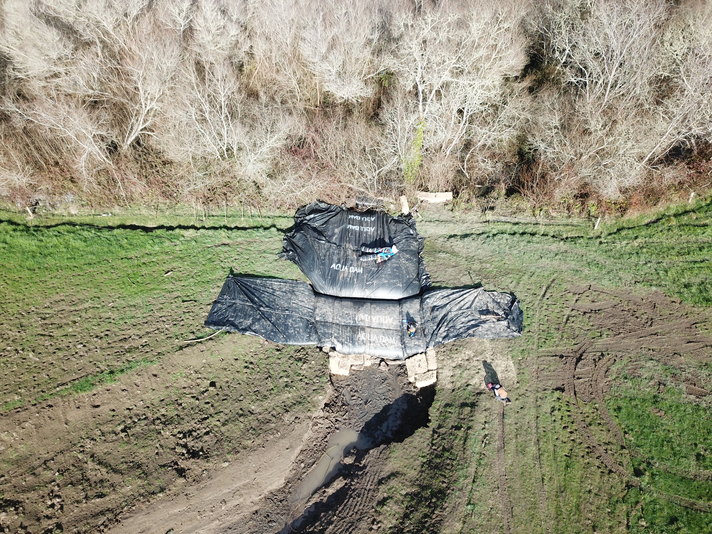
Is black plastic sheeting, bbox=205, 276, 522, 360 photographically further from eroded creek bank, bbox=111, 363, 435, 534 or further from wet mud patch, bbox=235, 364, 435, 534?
eroded creek bank, bbox=111, 363, 435, 534

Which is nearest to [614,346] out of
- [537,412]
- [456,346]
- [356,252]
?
[537,412]

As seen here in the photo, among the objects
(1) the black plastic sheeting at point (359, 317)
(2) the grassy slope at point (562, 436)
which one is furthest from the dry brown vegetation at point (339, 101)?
(1) the black plastic sheeting at point (359, 317)

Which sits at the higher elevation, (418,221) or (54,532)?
(418,221)

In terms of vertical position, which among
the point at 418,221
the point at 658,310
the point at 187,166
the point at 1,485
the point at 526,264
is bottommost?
the point at 1,485

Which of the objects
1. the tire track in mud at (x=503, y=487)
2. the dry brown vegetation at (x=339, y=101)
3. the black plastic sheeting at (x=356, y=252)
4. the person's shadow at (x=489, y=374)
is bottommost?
the tire track in mud at (x=503, y=487)

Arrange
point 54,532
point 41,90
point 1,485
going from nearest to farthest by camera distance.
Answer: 1. point 54,532
2. point 1,485
3. point 41,90

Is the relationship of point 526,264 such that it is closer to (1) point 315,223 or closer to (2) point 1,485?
(1) point 315,223

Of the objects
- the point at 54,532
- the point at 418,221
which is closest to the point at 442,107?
the point at 418,221

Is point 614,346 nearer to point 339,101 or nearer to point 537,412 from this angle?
point 537,412

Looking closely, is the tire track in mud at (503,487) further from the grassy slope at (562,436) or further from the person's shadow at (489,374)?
the person's shadow at (489,374)
